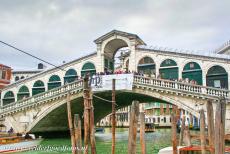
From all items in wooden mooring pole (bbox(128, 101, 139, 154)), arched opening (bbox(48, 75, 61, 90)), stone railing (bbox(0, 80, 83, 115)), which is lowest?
wooden mooring pole (bbox(128, 101, 139, 154))

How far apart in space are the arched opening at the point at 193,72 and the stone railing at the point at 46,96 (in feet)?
19.1

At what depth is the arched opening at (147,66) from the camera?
19422 mm

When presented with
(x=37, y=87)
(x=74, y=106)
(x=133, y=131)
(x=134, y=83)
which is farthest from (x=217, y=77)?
(x=133, y=131)

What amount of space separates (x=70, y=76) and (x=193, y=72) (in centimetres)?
775

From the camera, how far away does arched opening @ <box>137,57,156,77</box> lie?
19.4 metres

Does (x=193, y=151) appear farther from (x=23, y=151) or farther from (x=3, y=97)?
(x=3, y=97)

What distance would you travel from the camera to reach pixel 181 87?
53.0 ft

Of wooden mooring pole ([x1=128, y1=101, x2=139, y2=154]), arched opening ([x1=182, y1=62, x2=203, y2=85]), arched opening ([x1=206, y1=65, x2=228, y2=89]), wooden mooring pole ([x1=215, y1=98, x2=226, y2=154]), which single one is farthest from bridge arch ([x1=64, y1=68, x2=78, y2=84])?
wooden mooring pole ([x1=215, y1=98, x2=226, y2=154])

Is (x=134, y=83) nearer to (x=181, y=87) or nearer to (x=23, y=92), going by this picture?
(x=181, y=87)

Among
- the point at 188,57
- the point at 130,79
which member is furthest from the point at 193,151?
the point at 188,57

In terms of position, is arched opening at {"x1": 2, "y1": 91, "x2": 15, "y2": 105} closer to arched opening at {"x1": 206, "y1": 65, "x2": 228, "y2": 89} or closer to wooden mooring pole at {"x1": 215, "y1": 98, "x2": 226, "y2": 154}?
arched opening at {"x1": 206, "y1": 65, "x2": 228, "y2": 89}

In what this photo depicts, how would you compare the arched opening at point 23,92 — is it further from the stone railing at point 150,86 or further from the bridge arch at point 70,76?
the bridge arch at point 70,76

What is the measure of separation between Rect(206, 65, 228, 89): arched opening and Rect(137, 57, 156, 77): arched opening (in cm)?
315

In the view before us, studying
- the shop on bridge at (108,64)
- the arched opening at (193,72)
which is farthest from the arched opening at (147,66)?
the shop on bridge at (108,64)
